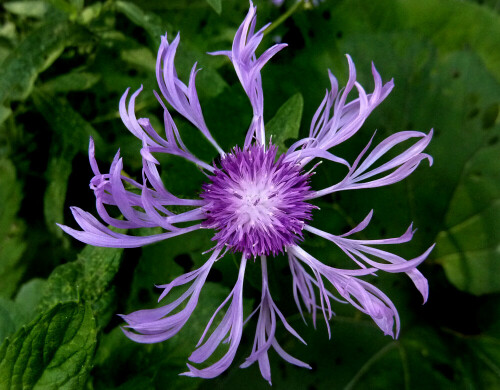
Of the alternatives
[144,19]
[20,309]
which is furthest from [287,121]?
[20,309]

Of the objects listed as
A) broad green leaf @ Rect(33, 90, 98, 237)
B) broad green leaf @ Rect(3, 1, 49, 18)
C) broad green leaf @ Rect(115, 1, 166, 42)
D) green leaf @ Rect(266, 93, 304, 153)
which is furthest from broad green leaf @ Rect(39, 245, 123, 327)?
broad green leaf @ Rect(3, 1, 49, 18)

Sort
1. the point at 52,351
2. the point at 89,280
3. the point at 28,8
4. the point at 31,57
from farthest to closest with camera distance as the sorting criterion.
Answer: the point at 28,8 < the point at 31,57 < the point at 89,280 < the point at 52,351

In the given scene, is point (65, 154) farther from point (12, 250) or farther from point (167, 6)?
point (167, 6)

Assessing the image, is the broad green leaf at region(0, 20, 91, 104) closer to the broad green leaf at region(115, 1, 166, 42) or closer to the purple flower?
the broad green leaf at region(115, 1, 166, 42)

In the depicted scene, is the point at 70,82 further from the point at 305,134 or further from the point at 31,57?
the point at 305,134

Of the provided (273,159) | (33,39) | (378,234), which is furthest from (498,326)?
(33,39)

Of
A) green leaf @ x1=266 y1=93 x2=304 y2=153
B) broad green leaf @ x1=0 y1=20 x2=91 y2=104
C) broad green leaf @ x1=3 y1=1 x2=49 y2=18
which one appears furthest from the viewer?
broad green leaf @ x1=3 y1=1 x2=49 y2=18
